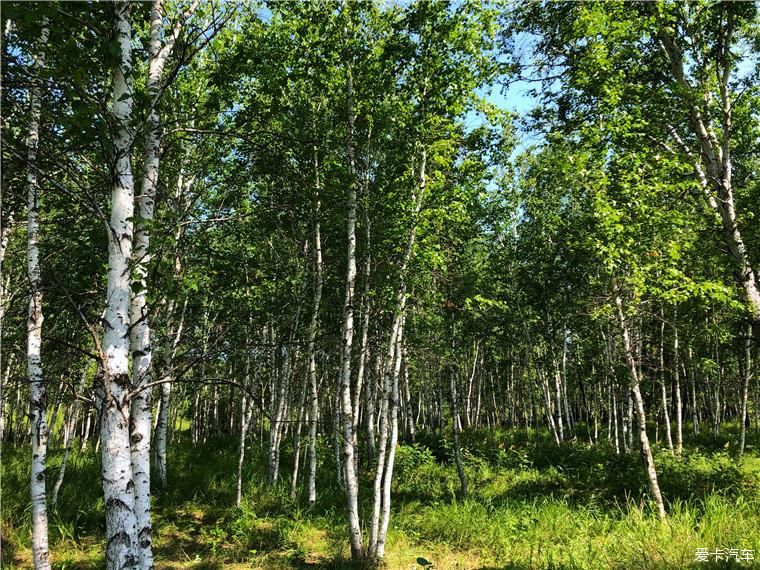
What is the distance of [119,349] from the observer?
3.46 meters

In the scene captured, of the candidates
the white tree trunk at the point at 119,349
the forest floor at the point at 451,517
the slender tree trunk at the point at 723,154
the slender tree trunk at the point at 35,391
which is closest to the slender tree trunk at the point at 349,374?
the forest floor at the point at 451,517

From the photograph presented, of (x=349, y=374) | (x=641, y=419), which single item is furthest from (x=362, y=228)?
(x=641, y=419)

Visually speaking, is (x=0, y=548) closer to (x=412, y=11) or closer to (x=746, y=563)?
(x=746, y=563)

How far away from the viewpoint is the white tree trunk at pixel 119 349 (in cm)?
323

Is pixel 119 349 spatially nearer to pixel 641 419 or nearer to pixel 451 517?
pixel 451 517

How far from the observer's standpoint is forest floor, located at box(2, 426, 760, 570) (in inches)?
283

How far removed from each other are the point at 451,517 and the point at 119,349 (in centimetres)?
930

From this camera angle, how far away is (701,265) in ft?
43.2

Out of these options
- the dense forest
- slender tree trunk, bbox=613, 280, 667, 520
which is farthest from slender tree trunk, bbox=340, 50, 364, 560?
slender tree trunk, bbox=613, 280, 667, 520

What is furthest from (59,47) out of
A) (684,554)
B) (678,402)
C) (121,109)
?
(678,402)

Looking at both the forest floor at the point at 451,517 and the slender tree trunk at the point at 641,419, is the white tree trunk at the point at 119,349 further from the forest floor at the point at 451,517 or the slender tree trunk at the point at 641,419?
the slender tree trunk at the point at 641,419

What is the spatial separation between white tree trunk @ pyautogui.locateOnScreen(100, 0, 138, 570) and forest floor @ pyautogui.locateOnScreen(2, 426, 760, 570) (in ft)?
20.4

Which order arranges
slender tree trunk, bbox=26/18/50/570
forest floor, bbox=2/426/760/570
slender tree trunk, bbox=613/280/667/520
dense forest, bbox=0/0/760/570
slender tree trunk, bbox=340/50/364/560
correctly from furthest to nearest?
slender tree trunk, bbox=613/280/667/520 < slender tree trunk, bbox=340/50/364/560 < forest floor, bbox=2/426/760/570 < slender tree trunk, bbox=26/18/50/570 < dense forest, bbox=0/0/760/570

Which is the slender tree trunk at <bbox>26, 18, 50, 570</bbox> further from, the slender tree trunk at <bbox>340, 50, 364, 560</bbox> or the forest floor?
the slender tree trunk at <bbox>340, 50, 364, 560</bbox>
